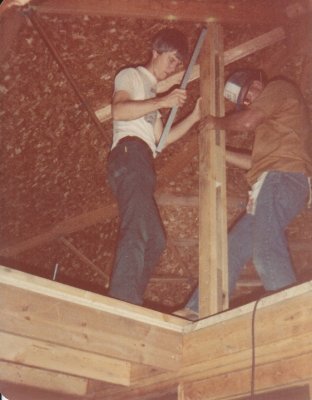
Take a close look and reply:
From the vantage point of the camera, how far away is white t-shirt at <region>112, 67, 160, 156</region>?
329 centimetres

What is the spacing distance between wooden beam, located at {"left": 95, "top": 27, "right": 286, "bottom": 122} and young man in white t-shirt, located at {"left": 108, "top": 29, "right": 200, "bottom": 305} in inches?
24.5

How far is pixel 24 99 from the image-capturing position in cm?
414

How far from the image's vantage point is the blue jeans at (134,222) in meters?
2.89

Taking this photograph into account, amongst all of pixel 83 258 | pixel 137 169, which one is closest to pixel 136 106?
pixel 137 169

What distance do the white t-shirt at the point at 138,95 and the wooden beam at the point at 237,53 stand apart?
67cm

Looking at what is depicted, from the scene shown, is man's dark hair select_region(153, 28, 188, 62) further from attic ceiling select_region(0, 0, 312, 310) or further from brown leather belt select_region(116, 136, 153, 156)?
brown leather belt select_region(116, 136, 153, 156)

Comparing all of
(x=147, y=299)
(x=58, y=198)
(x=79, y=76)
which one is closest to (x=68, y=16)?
(x=79, y=76)

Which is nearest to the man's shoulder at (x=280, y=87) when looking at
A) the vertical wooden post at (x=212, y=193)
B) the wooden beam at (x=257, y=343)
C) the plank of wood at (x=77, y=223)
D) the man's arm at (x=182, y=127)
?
the vertical wooden post at (x=212, y=193)

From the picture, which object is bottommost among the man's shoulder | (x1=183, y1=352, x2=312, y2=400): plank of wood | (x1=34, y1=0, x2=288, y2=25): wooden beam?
(x1=183, y1=352, x2=312, y2=400): plank of wood

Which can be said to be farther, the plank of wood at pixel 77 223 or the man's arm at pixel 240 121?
Result: the plank of wood at pixel 77 223

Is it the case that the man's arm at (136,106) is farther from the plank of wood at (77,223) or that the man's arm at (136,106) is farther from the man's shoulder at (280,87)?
the plank of wood at (77,223)

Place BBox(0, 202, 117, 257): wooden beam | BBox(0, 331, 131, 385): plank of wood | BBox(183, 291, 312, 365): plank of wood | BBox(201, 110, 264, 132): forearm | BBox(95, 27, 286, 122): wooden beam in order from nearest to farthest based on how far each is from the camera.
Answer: BBox(183, 291, 312, 365): plank of wood → BBox(0, 331, 131, 385): plank of wood → BBox(201, 110, 264, 132): forearm → BBox(95, 27, 286, 122): wooden beam → BBox(0, 202, 117, 257): wooden beam

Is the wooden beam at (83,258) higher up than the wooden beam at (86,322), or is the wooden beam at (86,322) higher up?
the wooden beam at (83,258)

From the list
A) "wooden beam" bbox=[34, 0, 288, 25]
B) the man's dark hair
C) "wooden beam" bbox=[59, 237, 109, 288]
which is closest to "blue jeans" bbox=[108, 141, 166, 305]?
the man's dark hair
